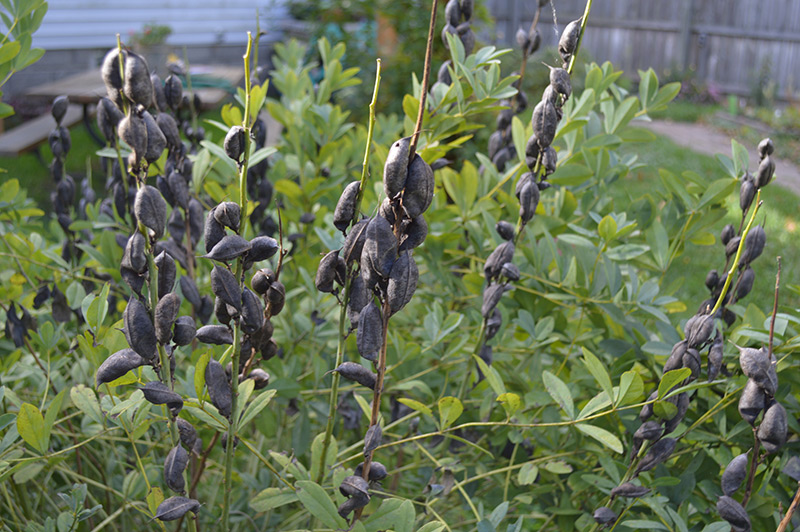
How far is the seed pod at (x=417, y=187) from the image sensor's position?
62 cm

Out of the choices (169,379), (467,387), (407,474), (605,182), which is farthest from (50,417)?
(605,182)

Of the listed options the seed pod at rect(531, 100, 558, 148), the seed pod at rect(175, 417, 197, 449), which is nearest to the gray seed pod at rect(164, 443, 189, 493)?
the seed pod at rect(175, 417, 197, 449)

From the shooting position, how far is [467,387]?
1.19 meters

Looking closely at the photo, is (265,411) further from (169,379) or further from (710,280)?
(710,280)

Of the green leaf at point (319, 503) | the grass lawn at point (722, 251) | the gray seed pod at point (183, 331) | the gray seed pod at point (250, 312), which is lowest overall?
the grass lawn at point (722, 251)

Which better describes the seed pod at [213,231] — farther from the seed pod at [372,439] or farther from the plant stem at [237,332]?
the seed pod at [372,439]

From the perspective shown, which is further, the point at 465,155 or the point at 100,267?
the point at 465,155

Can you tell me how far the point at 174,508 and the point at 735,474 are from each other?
62 centimetres

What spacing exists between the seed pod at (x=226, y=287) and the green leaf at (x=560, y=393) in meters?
0.43

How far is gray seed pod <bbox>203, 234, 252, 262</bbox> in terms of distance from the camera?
638mm

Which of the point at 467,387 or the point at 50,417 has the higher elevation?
the point at 50,417

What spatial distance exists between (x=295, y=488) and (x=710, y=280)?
66 cm

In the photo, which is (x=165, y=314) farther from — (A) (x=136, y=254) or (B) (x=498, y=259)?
(B) (x=498, y=259)

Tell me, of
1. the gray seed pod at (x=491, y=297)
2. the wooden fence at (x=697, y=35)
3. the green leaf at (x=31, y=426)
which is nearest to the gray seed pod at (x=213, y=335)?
Answer: the green leaf at (x=31, y=426)
